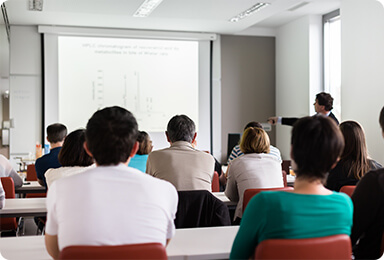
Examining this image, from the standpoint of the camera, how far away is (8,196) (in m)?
3.49

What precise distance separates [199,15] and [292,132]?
5.71 m

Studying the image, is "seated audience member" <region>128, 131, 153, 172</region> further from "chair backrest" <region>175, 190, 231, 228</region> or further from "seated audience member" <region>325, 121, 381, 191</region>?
"seated audience member" <region>325, 121, 381, 191</region>

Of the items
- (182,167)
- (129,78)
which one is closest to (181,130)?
(182,167)

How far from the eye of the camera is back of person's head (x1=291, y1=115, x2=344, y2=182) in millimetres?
1590

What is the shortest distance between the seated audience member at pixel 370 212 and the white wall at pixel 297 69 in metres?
6.15

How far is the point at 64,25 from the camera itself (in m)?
7.68

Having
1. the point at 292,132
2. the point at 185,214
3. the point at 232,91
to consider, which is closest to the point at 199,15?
the point at 232,91

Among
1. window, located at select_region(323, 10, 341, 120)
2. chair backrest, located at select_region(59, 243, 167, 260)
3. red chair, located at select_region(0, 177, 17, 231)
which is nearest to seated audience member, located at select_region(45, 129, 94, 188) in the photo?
red chair, located at select_region(0, 177, 17, 231)

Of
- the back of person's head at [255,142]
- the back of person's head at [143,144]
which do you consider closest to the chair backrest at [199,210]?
the back of person's head at [255,142]

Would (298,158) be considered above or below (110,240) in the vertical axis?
above

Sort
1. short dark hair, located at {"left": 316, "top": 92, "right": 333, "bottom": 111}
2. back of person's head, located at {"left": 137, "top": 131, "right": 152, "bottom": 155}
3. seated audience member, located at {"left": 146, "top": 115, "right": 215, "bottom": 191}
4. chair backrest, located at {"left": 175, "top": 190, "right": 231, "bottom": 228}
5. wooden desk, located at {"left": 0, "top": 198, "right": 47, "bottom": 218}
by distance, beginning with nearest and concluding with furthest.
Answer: chair backrest, located at {"left": 175, "top": 190, "right": 231, "bottom": 228} → wooden desk, located at {"left": 0, "top": 198, "right": 47, "bottom": 218} → seated audience member, located at {"left": 146, "top": 115, "right": 215, "bottom": 191} → back of person's head, located at {"left": 137, "top": 131, "right": 152, "bottom": 155} → short dark hair, located at {"left": 316, "top": 92, "right": 333, "bottom": 111}

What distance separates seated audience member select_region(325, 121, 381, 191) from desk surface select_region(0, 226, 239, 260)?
1.23m

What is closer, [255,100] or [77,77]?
[77,77]

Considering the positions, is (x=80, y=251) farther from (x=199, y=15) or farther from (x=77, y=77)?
(x=77, y=77)
